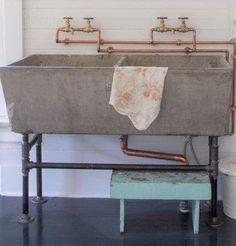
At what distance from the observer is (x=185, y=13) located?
11.0 ft

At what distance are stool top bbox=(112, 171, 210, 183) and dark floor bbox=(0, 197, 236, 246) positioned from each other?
1.02 feet

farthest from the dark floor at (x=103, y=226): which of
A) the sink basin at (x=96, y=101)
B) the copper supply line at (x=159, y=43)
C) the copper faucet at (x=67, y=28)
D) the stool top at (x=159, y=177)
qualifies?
the copper faucet at (x=67, y=28)

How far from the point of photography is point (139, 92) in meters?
2.80

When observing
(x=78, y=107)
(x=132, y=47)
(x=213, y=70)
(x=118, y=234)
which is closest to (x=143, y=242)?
(x=118, y=234)

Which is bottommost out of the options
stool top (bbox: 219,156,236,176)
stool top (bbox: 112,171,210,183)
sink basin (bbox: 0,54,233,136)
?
stool top (bbox: 112,171,210,183)

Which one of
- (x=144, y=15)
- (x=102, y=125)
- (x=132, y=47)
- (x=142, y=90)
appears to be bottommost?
(x=102, y=125)

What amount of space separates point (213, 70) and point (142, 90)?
40 cm

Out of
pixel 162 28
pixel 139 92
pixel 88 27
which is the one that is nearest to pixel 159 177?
pixel 139 92

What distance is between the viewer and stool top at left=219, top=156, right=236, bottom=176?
310cm

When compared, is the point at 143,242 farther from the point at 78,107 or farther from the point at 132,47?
the point at 132,47

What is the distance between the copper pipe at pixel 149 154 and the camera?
3287mm

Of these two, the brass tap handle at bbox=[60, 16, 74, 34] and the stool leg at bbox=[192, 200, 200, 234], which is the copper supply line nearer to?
the brass tap handle at bbox=[60, 16, 74, 34]

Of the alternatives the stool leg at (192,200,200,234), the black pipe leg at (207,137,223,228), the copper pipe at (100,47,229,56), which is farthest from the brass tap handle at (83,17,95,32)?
the stool leg at (192,200,200,234)

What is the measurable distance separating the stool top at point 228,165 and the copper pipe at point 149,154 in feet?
0.76
